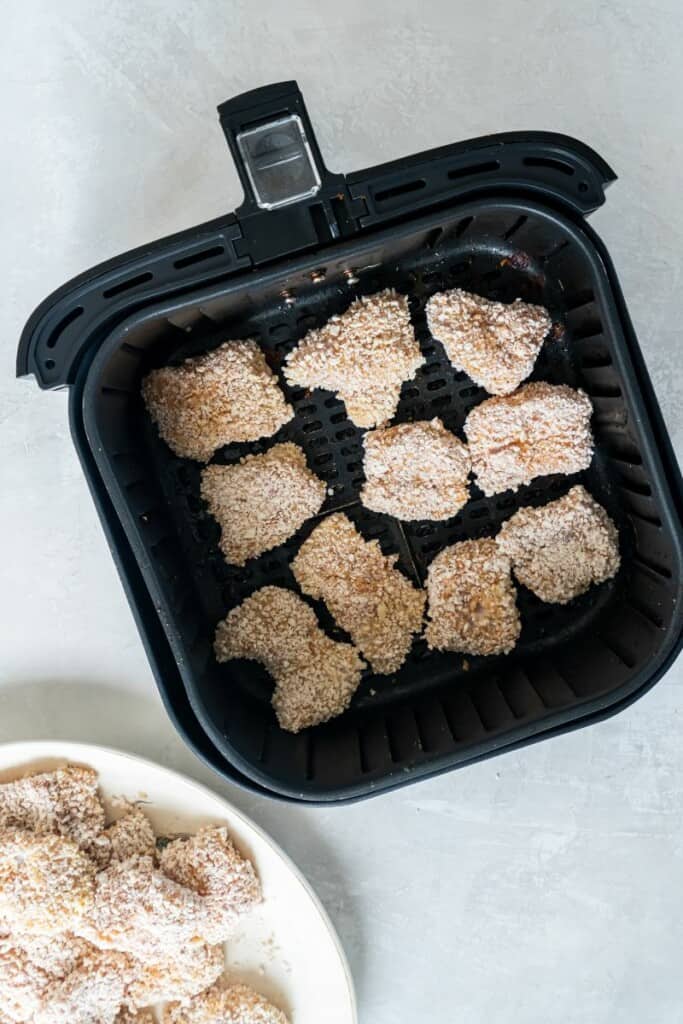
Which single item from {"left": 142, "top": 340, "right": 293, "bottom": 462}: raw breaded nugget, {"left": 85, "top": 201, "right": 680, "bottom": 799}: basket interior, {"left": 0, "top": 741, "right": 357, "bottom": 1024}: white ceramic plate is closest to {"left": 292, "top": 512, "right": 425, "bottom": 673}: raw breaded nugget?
{"left": 85, "top": 201, "right": 680, "bottom": 799}: basket interior

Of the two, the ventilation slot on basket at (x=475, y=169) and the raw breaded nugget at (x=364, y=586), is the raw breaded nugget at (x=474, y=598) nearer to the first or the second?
the raw breaded nugget at (x=364, y=586)

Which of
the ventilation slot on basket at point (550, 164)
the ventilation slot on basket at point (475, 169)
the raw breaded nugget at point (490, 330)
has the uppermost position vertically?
the ventilation slot on basket at point (475, 169)

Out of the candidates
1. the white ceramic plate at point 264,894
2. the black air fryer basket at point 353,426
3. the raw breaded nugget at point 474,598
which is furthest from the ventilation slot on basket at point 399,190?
the white ceramic plate at point 264,894

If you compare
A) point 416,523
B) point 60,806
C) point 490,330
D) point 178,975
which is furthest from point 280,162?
point 178,975

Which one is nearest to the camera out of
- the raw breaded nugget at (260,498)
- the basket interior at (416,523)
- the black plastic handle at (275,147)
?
the black plastic handle at (275,147)

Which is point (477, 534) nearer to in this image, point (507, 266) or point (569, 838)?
point (507, 266)

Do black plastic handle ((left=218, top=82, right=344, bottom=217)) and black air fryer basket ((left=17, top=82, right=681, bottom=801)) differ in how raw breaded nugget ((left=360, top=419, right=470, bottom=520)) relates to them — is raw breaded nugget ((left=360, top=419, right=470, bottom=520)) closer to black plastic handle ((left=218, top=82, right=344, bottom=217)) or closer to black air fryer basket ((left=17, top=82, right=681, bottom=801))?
black air fryer basket ((left=17, top=82, right=681, bottom=801))

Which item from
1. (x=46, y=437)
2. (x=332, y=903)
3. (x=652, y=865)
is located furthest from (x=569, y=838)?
(x=46, y=437)
